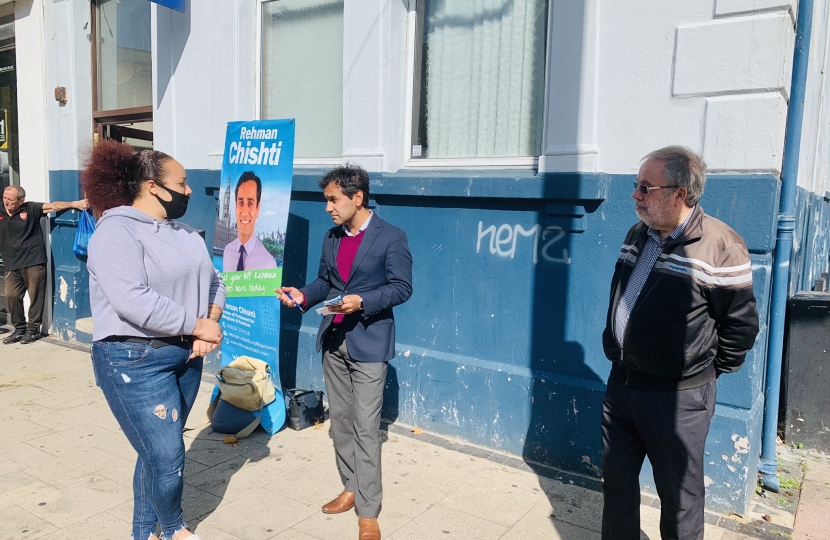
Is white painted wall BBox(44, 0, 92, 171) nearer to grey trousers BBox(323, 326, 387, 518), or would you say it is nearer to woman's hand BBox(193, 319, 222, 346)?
grey trousers BBox(323, 326, 387, 518)

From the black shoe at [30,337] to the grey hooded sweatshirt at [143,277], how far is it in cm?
593

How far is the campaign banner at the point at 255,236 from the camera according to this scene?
5035 millimetres

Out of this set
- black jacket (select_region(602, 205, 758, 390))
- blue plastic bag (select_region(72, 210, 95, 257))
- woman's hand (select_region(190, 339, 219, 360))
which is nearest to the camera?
black jacket (select_region(602, 205, 758, 390))

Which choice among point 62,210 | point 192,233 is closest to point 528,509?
point 192,233

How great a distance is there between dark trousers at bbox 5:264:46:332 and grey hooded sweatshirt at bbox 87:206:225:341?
231 inches

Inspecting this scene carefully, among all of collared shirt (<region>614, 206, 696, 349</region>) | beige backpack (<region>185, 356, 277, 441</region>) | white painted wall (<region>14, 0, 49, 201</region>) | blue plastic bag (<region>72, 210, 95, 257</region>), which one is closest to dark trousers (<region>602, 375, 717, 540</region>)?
collared shirt (<region>614, 206, 696, 349</region>)

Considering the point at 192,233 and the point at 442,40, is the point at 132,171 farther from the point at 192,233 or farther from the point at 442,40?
the point at 442,40

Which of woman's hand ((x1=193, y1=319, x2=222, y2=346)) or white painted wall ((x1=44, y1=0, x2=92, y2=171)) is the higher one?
white painted wall ((x1=44, y1=0, x2=92, y2=171))

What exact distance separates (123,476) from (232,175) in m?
2.48

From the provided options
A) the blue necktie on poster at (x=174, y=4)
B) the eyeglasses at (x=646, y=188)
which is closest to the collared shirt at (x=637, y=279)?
the eyeglasses at (x=646, y=188)

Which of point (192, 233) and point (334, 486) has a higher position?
point (192, 233)

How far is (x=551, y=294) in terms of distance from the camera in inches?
169

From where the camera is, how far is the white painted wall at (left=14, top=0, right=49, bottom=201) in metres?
7.91

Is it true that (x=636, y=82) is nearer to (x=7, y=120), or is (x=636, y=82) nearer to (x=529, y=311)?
(x=529, y=311)
